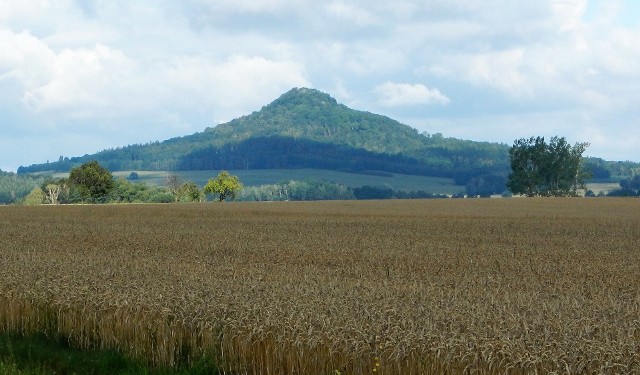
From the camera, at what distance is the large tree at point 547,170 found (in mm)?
143625

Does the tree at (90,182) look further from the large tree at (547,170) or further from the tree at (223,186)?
the large tree at (547,170)

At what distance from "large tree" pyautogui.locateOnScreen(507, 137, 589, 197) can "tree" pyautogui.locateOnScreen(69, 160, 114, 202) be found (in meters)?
74.0

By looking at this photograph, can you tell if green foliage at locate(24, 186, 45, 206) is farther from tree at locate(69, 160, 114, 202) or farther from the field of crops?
the field of crops

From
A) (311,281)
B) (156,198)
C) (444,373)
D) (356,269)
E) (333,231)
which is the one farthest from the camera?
(156,198)

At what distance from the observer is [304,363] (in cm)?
1093

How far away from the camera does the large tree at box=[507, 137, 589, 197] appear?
14362 cm

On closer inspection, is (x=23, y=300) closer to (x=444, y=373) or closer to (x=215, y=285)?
(x=215, y=285)

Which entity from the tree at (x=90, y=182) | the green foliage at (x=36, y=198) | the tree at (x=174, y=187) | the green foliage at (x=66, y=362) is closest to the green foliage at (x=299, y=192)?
the tree at (x=174, y=187)

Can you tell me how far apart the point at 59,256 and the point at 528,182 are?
128 m

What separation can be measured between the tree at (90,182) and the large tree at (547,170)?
7401 cm

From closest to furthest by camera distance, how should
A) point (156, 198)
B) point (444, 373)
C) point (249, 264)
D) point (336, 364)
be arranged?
point (444, 373), point (336, 364), point (249, 264), point (156, 198)

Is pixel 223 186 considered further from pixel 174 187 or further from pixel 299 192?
pixel 299 192

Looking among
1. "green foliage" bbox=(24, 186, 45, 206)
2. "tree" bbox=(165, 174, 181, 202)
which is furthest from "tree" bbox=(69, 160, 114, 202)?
"tree" bbox=(165, 174, 181, 202)

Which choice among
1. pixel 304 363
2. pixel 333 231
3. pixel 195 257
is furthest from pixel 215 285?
pixel 333 231
